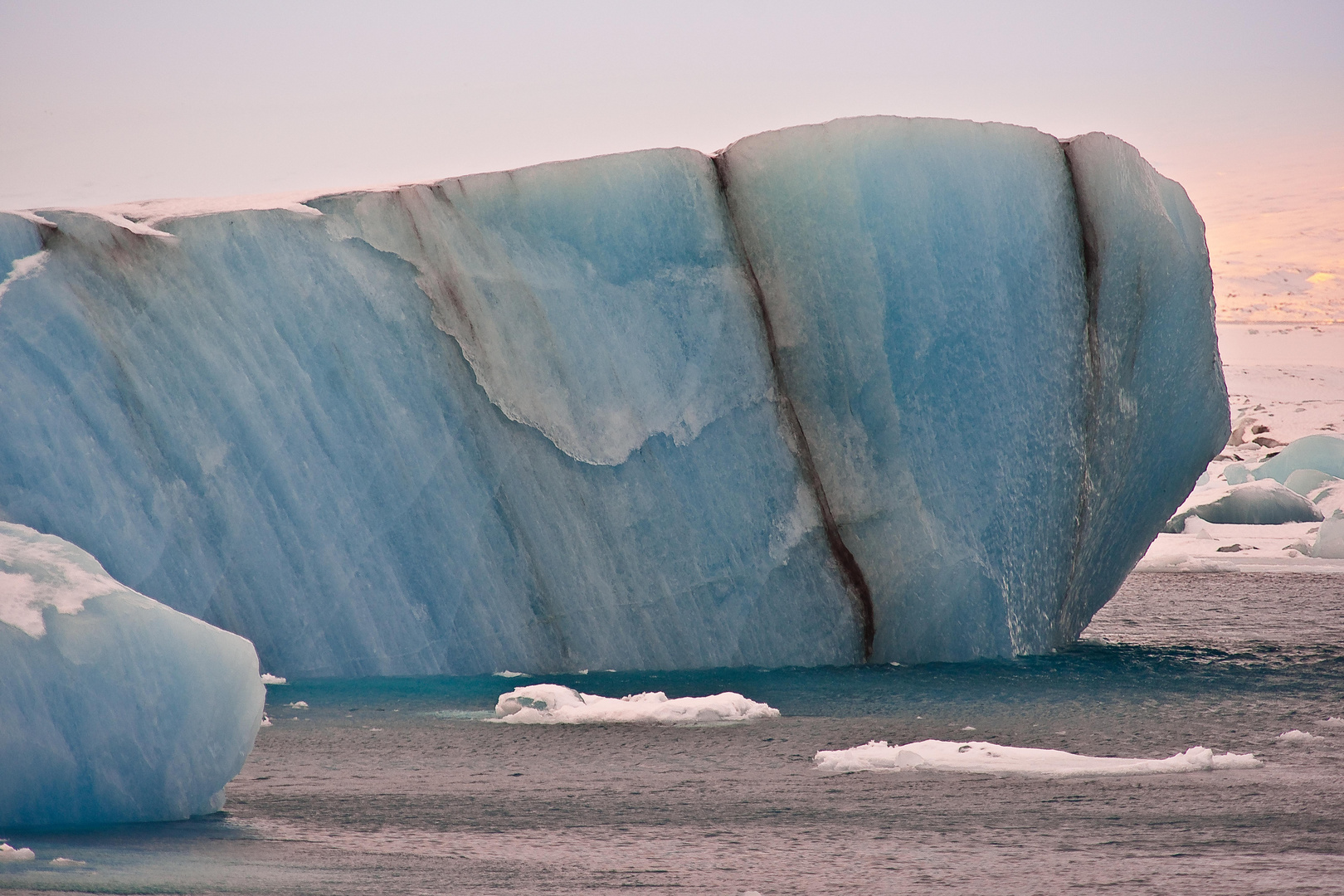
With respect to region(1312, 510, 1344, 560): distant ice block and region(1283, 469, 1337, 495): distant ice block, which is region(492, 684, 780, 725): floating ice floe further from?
region(1283, 469, 1337, 495): distant ice block

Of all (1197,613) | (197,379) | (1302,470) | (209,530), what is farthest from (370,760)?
(1302,470)

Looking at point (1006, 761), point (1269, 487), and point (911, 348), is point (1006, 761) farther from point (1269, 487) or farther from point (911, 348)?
point (1269, 487)

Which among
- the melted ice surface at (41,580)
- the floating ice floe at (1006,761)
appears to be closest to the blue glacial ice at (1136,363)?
the floating ice floe at (1006,761)

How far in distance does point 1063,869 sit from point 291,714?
8.17ft

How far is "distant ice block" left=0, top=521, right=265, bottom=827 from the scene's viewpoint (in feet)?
8.17

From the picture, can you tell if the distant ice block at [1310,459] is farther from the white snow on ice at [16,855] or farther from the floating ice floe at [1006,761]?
the white snow on ice at [16,855]

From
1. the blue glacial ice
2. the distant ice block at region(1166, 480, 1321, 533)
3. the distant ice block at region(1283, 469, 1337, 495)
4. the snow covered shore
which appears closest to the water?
the blue glacial ice

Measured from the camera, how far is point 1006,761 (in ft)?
9.70

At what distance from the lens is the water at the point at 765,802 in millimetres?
2102

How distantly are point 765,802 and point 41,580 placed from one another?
1.66 metres

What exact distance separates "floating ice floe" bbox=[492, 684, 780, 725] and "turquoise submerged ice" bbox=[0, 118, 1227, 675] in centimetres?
79

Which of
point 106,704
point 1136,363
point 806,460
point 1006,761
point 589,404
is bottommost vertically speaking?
point 1006,761

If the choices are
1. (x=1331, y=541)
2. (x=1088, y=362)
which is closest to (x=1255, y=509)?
(x=1331, y=541)

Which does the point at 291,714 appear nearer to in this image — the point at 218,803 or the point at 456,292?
the point at 218,803
